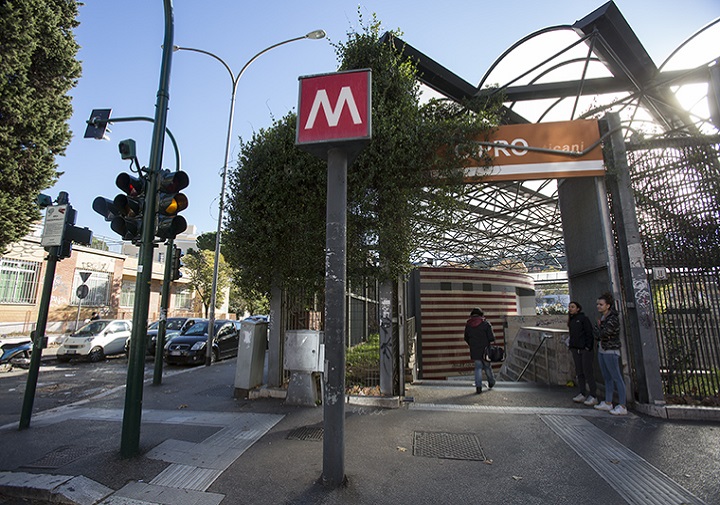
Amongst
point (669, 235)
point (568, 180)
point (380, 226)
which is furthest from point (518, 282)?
point (380, 226)

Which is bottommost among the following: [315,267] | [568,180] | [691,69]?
[315,267]

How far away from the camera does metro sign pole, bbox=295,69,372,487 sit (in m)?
3.47

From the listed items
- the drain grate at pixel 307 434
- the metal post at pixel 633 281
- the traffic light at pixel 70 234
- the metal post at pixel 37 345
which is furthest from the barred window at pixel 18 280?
the metal post at pixel 633 281

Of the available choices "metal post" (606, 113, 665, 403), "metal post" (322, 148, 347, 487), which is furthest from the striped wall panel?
"metal post" (322, 148, 347, 487)

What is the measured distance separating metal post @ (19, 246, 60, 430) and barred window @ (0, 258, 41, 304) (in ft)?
60.7

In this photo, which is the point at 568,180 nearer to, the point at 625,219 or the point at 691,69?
the point at 625,219

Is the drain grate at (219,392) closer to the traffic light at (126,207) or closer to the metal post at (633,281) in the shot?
the traffic light at (126,207)

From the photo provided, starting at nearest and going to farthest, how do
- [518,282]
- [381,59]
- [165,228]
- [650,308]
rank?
[165,228]
[650,308]
[381,59]
[518,282]

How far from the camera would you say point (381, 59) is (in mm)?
6977

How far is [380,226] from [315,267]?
55.6 inches

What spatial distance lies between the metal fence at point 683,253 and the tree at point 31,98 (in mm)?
19597

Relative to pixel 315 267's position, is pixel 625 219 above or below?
above

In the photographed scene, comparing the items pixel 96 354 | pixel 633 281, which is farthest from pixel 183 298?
pixel 633 281

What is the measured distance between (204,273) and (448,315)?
25.2 meters
